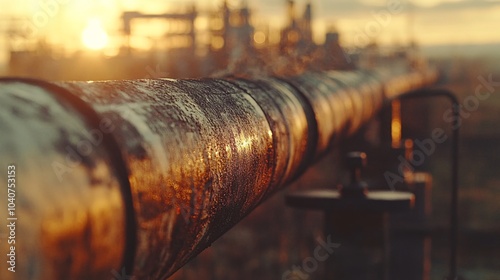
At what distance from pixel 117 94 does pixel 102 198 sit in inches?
13.0

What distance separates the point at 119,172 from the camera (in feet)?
4.47

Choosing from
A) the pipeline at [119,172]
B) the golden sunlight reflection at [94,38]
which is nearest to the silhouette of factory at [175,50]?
the golden sunlight reflection at [94,38]

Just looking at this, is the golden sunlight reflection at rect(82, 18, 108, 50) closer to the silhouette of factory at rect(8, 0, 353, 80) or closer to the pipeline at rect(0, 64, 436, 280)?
the silhouette of factory at rect(8, 0, 353, 80)

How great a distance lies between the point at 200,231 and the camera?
6.00 feet

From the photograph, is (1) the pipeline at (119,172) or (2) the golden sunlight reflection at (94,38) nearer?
(1) the pipeline at (119,172)

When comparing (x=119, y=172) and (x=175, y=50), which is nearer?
(x=119, y=172)

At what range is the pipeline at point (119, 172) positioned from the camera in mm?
1127

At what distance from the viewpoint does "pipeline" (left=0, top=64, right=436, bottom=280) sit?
1127 mm

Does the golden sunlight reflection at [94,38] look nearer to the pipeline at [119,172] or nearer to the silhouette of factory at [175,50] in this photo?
the silhouette of factory at [175,50]

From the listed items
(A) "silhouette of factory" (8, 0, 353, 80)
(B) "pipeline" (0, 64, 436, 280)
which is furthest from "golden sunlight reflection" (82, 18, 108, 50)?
(B) "pipeline" (0, 64, 436, 280)

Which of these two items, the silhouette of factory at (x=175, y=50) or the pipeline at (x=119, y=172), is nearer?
the pipeline at (x=119, y=172)

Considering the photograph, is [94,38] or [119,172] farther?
[94,38]

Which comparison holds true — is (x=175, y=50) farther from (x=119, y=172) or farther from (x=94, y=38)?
(x=119, y=172)

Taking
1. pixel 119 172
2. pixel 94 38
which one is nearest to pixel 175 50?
pixel 94 38
